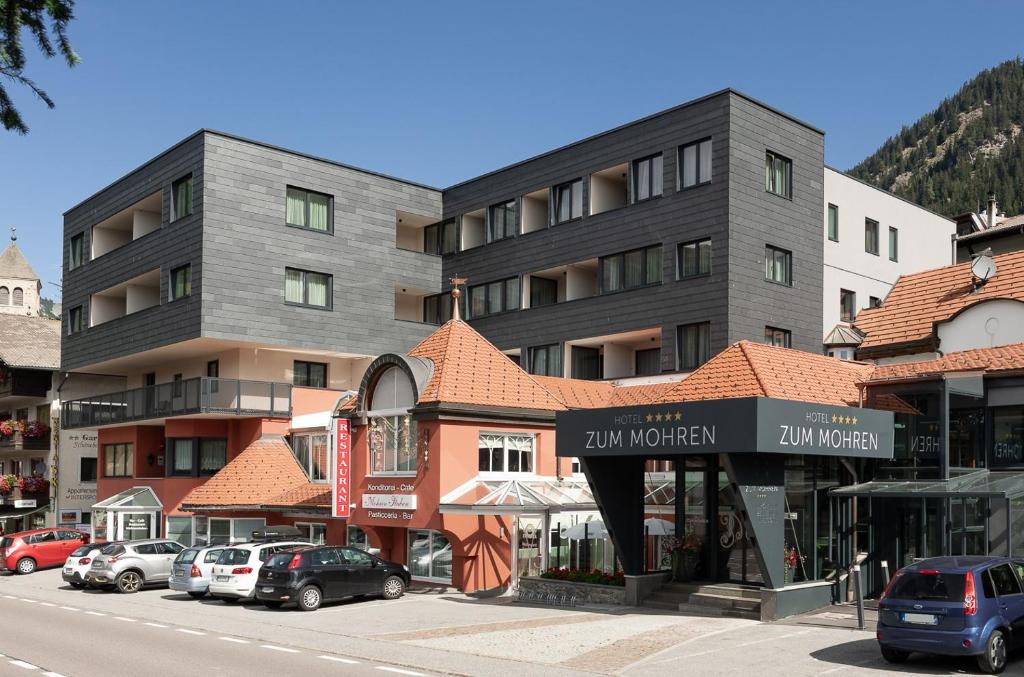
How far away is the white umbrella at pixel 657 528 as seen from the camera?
91.7 ft

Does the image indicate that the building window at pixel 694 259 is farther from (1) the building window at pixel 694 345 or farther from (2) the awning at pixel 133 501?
(2) the awning at pixel 133 501

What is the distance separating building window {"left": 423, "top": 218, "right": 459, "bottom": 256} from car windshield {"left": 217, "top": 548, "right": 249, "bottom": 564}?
76.0ft

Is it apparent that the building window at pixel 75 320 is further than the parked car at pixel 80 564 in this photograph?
Yes

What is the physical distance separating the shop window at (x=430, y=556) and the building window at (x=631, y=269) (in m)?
13.6

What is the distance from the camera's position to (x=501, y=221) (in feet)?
154

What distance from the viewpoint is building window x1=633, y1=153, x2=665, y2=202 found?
39.9 m

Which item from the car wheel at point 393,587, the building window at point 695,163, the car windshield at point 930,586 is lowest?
the car wheel at point 393,587

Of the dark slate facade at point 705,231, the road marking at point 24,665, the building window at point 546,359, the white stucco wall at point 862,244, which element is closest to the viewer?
the road marking at point 24,665

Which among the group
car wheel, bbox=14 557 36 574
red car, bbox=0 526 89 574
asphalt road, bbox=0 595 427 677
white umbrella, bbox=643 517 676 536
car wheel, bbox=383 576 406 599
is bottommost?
car wheel, bbox=14 557 36 574

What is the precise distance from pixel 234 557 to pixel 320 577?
3174 mm

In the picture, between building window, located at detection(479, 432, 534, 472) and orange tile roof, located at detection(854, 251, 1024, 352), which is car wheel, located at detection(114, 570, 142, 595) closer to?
building window, located at detection(479, 432, 534, 472)

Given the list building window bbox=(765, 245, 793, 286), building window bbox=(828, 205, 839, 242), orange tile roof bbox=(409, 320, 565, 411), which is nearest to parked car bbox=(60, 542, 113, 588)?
orange tile roof bbox=(409, 320, 565, 411)

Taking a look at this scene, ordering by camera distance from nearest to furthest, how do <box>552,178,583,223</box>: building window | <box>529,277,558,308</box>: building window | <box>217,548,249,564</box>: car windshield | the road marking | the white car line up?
the road marking → the white car → <box>217,548,249,564</box>: car windshield → <box>552,178,583,223</box>: building window → <box>529,277,558,308</box>: building window

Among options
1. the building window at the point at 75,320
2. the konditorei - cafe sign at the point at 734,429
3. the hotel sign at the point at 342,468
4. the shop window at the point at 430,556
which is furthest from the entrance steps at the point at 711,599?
the building window at the point at 75,320
